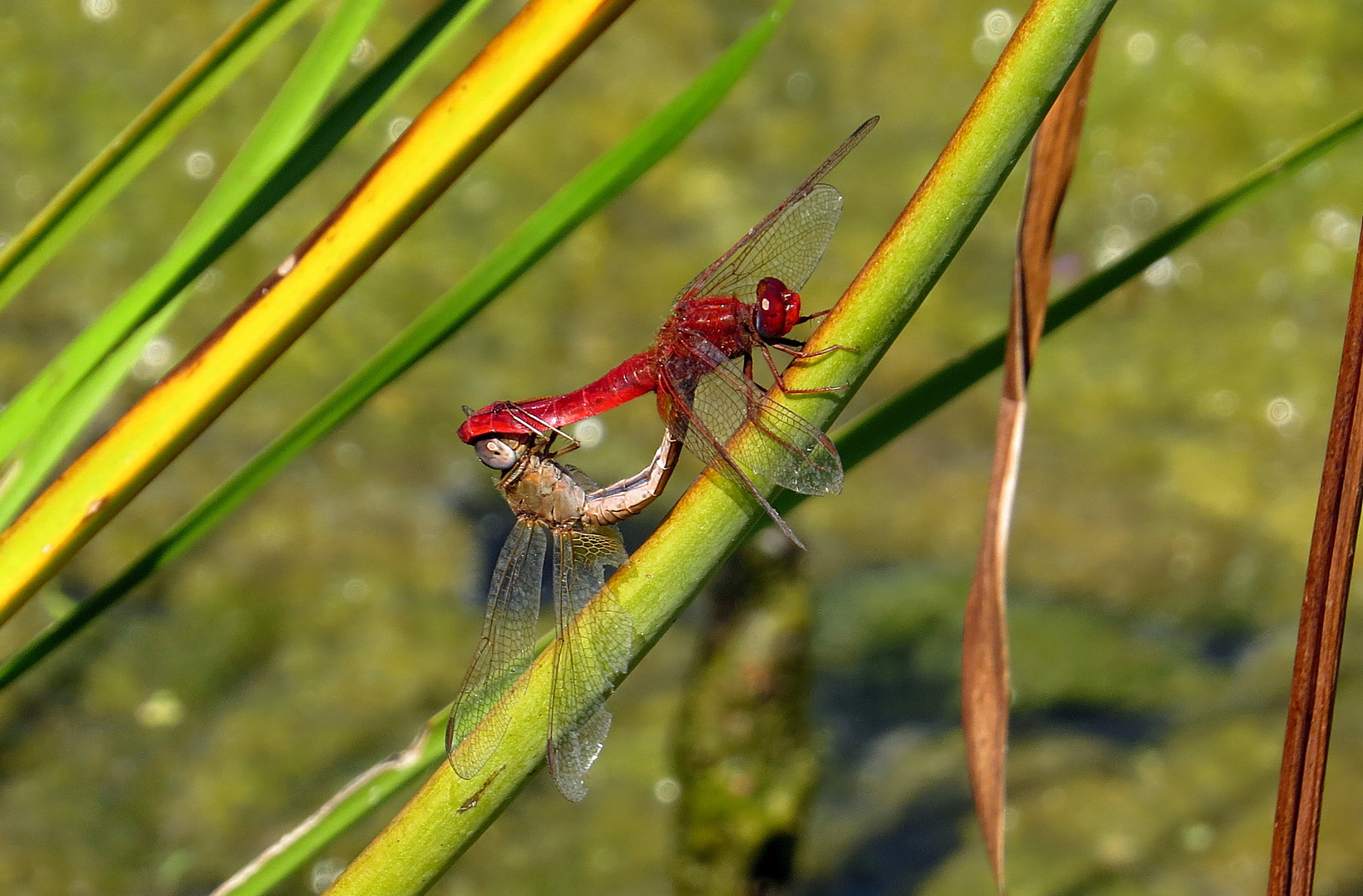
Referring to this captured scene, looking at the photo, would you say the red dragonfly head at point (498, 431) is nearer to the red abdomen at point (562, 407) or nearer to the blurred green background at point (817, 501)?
the red abdomen at point (562, 407)

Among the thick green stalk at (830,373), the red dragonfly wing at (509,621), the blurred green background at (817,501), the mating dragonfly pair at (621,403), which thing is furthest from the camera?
the blurred green background at (817,501)

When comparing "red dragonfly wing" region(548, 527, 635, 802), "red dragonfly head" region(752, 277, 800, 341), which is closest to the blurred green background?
"red dragonfly wing" region(548, 527, 635, 802)

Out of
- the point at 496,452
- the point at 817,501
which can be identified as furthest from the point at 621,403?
the point at 817,501

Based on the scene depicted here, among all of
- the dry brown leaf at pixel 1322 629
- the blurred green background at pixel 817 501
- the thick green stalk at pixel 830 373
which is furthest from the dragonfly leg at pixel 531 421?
the blurred green background at pixel 817 501

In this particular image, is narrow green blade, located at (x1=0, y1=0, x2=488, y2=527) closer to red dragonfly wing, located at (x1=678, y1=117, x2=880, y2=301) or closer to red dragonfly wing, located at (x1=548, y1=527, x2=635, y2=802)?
red dragonfly wing, located at (x1=548, y1=527, x2=635, y2=802)

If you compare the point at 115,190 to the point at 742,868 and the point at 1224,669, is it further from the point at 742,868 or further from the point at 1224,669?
the point at 1224,669

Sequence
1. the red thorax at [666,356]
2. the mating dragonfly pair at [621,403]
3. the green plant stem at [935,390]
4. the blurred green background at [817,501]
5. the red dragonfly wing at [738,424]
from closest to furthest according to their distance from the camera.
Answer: the red dragonfly wing at [738,424], the green plant stem at [935,390], the mating dragonfly pair at [621,403], the red thorax at [666,356], the blurred green background at [817,501]

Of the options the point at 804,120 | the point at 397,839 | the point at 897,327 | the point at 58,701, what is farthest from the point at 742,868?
the point at 804,120
